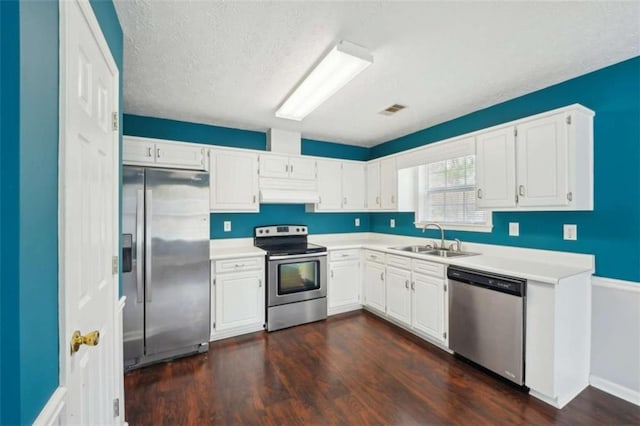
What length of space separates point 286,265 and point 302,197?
0.97 metres

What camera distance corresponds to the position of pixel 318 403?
2.08 m

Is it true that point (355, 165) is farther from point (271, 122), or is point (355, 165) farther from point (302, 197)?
point (271, 122)

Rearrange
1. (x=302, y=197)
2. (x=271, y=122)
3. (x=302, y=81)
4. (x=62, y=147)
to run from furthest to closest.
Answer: (x=302, y=197)
(x=271, y=122)
(x=302, y=81)
(x=62, y=147)

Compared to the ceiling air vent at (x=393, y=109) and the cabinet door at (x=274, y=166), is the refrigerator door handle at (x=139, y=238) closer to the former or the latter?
the cabinet door at (x=274, y=166)

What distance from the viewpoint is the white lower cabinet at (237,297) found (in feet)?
10.0

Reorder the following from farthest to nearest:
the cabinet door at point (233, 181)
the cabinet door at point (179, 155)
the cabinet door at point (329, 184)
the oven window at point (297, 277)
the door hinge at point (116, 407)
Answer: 1. the cabinet door at point (329, 184)
2. the oven window at point (297, 277)
3. the cabinet door at point (233, 181)
4. the cabinet door at point (179, 155)
5. the door hinge at point (116, 407)

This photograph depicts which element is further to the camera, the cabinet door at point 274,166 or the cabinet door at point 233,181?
the cabinet door at point 274,166

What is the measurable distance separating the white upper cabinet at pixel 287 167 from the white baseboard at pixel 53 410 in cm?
A: 291

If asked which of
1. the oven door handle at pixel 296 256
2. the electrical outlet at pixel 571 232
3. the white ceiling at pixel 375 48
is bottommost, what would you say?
the oven door handle at pixel 296 256

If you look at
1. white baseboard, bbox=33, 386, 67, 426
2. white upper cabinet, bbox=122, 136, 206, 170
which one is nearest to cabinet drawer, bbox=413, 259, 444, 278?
white upper cabinet, bbox=122, 136, 206, 170

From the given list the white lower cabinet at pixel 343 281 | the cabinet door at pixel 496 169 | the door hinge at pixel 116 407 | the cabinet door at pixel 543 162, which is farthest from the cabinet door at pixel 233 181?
the cabinet door at pixel 543 162

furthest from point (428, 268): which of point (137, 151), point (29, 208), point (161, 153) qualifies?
point (137, 151)

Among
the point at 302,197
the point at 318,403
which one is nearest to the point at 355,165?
the point at 302,197

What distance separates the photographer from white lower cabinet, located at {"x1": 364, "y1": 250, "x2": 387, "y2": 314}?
11.8 feet
